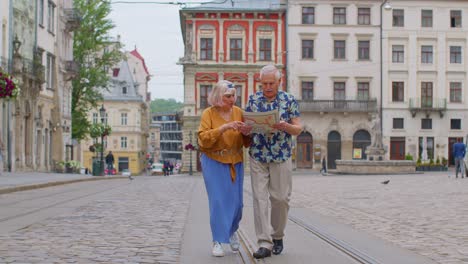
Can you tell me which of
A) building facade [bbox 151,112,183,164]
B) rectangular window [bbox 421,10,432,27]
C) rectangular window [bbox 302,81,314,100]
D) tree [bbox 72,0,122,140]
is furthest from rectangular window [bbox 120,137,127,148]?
building facade [bbox 151,112,183,164]

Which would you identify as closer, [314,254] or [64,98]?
[314,254]

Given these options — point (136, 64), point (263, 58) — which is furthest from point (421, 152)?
point (136, 64)

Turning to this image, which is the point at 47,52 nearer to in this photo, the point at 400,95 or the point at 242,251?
the point at 400,95

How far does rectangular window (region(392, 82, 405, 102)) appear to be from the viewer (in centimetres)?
5891

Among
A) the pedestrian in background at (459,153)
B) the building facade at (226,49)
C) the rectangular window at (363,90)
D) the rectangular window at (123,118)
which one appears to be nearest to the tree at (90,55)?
the building facade at (226,49)

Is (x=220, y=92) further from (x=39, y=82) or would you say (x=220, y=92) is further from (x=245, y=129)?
(x=39, y=82)

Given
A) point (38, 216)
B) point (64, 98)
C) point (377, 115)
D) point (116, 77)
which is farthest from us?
point (116, 77)

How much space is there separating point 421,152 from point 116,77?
50.8 metres

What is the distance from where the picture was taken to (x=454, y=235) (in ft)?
30.7

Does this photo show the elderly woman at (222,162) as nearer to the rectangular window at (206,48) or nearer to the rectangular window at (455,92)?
the rectangular window at (206,48)

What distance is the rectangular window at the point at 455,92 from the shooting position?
193 feet

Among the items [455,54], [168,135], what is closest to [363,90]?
[455,54]

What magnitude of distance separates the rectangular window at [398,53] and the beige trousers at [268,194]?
176 ft

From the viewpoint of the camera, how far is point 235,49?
59.3m
